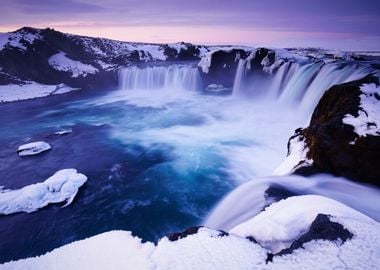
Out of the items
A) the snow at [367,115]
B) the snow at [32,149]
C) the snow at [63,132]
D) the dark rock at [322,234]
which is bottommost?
the snow at [63,132]

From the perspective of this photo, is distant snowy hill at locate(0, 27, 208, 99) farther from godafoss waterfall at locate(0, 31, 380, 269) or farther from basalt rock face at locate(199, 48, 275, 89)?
basalt rock face at locate(199, 48, 275, 89)

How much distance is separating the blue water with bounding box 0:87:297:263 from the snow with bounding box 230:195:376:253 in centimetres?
432

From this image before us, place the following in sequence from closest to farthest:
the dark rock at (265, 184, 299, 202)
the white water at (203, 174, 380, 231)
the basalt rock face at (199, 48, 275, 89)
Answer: the white water at (203, 174, 380, 231)
the dark rock at (265, 184, 299, 202)
the basalt rock face at (199, 48, 275, 89)

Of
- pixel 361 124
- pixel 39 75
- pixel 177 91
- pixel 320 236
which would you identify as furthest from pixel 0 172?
pixel 39 75

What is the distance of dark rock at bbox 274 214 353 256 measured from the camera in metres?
3.56

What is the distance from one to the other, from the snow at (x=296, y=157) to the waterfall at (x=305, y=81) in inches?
303

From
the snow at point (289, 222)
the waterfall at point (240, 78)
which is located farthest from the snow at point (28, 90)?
the snow at point (289, 222)

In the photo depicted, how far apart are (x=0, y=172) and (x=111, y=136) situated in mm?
6710

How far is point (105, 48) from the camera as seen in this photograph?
186ft

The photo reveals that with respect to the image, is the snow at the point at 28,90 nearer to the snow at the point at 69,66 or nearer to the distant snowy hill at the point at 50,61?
the distant snowy hill at the point at 50,61

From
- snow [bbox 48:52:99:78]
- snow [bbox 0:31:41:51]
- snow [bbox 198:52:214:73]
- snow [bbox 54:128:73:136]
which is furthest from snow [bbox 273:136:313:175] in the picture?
snow [bbox 0:31:41:51]

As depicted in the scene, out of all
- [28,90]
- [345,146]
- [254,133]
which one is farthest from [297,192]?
[28,90]

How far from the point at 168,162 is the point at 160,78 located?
26.0 metres

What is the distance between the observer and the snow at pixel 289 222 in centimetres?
402
